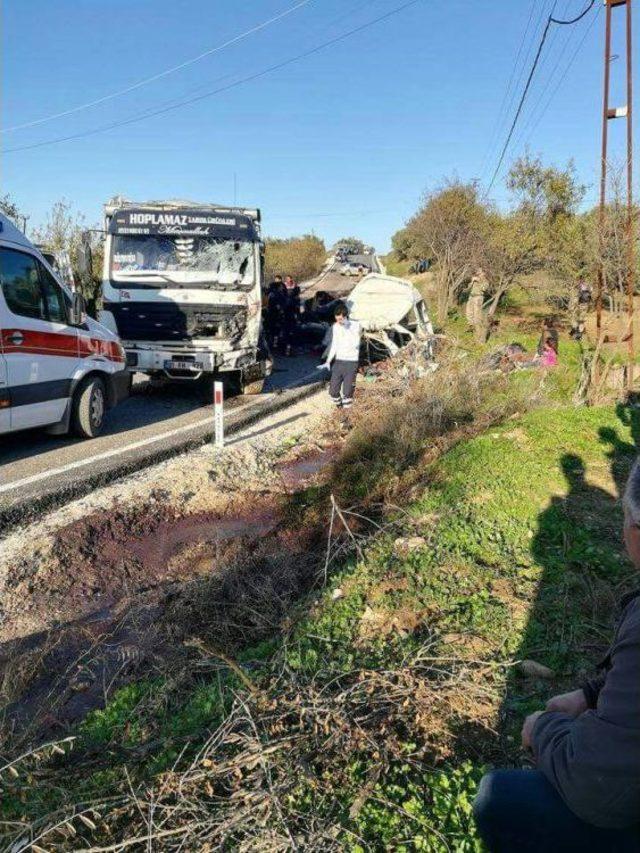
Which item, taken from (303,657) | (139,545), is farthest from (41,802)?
(139,545)

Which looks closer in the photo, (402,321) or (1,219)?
(1,219)

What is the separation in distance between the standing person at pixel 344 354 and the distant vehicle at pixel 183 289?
1.42 m

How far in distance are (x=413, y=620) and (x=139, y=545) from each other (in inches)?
112

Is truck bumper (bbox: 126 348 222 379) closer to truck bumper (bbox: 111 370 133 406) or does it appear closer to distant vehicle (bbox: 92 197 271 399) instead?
distant vehicle (bbox: 92 197 271 399)

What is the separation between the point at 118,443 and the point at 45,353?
145cm

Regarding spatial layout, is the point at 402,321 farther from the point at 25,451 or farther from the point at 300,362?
the point at 25,451

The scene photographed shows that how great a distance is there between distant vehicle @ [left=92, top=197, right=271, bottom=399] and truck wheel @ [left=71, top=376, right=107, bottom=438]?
6.99 feet

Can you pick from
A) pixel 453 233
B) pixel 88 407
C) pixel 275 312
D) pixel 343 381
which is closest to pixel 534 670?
pixel 88 407

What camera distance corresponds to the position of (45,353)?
7.06 metres

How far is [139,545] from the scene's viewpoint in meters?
5.51

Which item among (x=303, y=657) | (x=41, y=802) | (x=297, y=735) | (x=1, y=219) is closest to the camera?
(x=41, y=802)

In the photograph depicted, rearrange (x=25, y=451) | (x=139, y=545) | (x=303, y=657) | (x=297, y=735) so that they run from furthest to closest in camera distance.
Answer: (x=25, y=451) < (x=139, y=545) < (x=303, y=657) < (x=297, y=735)

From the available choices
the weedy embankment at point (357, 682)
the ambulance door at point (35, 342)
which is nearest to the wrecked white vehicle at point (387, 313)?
the ambulance door at point (35, 342)

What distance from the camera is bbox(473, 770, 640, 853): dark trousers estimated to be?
1.56 m
